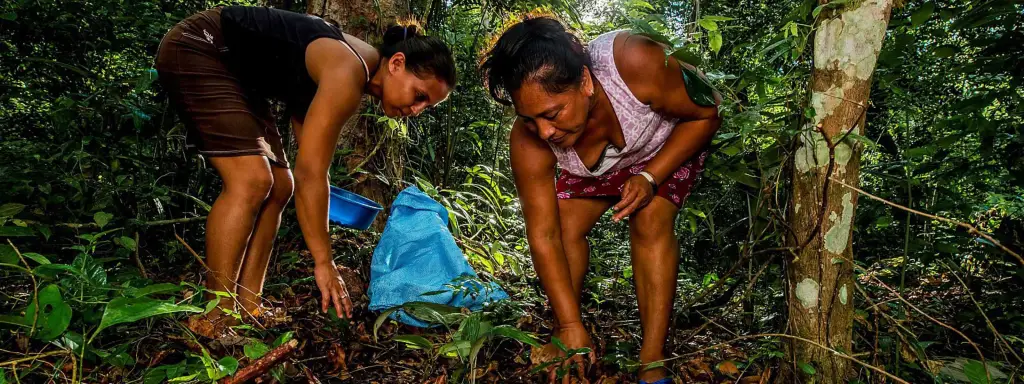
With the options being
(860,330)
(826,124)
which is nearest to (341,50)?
Answer: (826,124)

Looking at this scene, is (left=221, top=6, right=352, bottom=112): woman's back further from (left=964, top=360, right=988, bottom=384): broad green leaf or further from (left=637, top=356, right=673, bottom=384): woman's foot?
(left=964, top=360, right=988, bottom=384): broad green leaf

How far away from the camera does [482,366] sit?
1942 mm

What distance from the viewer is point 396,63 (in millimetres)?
2320

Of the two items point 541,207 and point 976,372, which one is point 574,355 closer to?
point 541,207

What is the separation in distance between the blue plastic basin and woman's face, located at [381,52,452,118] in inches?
17.5

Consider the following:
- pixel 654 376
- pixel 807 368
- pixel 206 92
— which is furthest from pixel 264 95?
pixel 807 368

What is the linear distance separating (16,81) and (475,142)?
2.61 meters

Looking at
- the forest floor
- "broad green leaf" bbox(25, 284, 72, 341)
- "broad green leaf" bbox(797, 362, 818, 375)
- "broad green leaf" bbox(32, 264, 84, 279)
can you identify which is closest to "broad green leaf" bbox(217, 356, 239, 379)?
the forest floor

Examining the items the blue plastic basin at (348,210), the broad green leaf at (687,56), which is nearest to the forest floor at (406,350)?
the blue plastic basin at (348,210)

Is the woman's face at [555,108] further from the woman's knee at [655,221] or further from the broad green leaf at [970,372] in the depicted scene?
the broad green leaf at [970,372]

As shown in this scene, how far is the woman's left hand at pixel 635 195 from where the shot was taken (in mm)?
1914

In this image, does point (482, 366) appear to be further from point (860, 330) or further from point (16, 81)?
point (16, 81)

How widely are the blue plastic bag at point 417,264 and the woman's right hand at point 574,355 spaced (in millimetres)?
454

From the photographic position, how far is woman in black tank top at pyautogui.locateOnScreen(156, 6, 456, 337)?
1992mm
